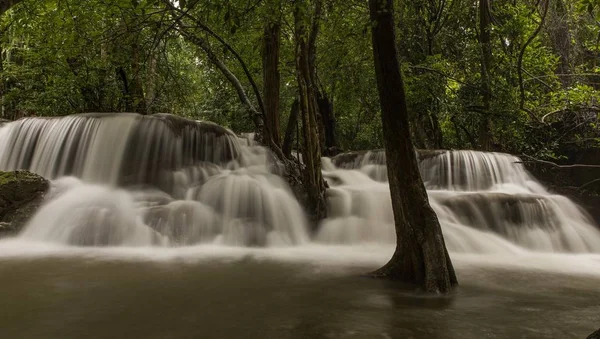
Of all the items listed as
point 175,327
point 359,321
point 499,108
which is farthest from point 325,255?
point 499,108

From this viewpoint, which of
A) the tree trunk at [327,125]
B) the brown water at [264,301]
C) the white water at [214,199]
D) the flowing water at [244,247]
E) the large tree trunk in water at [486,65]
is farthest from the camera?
the tree trunk at [327,125]

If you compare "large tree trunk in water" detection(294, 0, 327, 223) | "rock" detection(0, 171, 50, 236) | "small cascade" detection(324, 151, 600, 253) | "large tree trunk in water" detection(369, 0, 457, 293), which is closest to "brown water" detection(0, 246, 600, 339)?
"large tree trunk in water" detection(369, 0, 457, 293)

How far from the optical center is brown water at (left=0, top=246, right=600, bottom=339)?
3.60 metres

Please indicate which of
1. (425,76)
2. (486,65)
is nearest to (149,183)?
(425,76)

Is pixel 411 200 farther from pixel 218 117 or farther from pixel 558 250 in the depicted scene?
pixel 218 117

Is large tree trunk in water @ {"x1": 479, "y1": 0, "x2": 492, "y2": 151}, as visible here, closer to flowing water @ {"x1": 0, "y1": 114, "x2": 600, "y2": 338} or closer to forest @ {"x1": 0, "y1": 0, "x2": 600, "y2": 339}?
forest @ {"x1": 0, "y1": 0, "x2": 600, "y2": 339}

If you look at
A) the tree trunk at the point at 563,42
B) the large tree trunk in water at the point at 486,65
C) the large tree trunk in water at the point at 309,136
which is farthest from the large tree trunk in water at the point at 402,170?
the tree trunk at the point at 563,42

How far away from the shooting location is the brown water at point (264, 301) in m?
3.60

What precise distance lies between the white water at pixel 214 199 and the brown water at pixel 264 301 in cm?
161

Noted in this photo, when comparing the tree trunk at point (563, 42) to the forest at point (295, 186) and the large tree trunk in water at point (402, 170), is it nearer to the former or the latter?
the forest at point (295, 186)

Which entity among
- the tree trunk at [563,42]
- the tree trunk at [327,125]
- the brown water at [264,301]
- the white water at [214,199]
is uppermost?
the tree trunk at [563,42]

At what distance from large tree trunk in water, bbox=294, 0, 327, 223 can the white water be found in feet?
1.20

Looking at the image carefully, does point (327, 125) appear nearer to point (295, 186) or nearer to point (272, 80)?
point (272, 80)

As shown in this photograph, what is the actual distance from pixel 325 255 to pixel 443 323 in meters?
3.93
